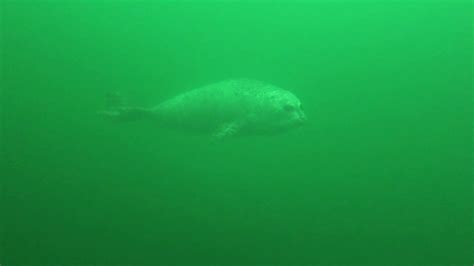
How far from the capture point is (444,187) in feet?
38.3

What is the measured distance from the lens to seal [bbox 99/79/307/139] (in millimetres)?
8047

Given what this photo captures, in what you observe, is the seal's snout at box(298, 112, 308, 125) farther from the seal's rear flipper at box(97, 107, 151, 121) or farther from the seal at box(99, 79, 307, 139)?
the seal's rear flipper at box(97, 107, 151, 121)

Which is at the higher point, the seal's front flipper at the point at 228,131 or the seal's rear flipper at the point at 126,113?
the seal's rear flipper at the point at 126,113

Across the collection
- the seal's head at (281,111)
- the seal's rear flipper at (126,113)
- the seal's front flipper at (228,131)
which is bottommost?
the seal's front flipper at (228,131)

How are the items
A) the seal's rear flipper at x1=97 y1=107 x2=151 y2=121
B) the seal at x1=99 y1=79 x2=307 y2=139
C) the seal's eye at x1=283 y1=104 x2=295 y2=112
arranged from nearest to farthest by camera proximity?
the seal's eye at x1=283 y1=104 x2=295 y2=112 < the seal at x1=99 y1=79 x2=307 y2=139 < the seal's rear flipper at x1=97 y1=107 x2=151 y2=121

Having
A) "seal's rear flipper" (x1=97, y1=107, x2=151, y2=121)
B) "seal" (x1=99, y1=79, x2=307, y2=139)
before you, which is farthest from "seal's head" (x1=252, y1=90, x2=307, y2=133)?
"seal's rear flipper" (x1=97, y1=107, x2=151, y2=121)

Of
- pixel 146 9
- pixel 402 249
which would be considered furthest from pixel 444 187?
pixel 146 9

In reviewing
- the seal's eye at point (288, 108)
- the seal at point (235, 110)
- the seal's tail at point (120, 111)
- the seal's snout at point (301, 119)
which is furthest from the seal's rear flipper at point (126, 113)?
the seal's snout at point (301, 119)

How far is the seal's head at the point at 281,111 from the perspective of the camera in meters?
7.96

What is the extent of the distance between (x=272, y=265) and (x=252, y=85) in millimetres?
3183

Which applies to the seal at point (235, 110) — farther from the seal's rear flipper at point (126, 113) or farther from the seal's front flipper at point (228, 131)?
the seal's rear flipper at point (126, 113)

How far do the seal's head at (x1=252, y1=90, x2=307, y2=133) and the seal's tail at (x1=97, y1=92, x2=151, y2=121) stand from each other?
2.92 metres

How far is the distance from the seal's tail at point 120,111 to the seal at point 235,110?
43 centimetres

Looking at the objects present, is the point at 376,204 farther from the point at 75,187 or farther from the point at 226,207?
the point at 75,187
